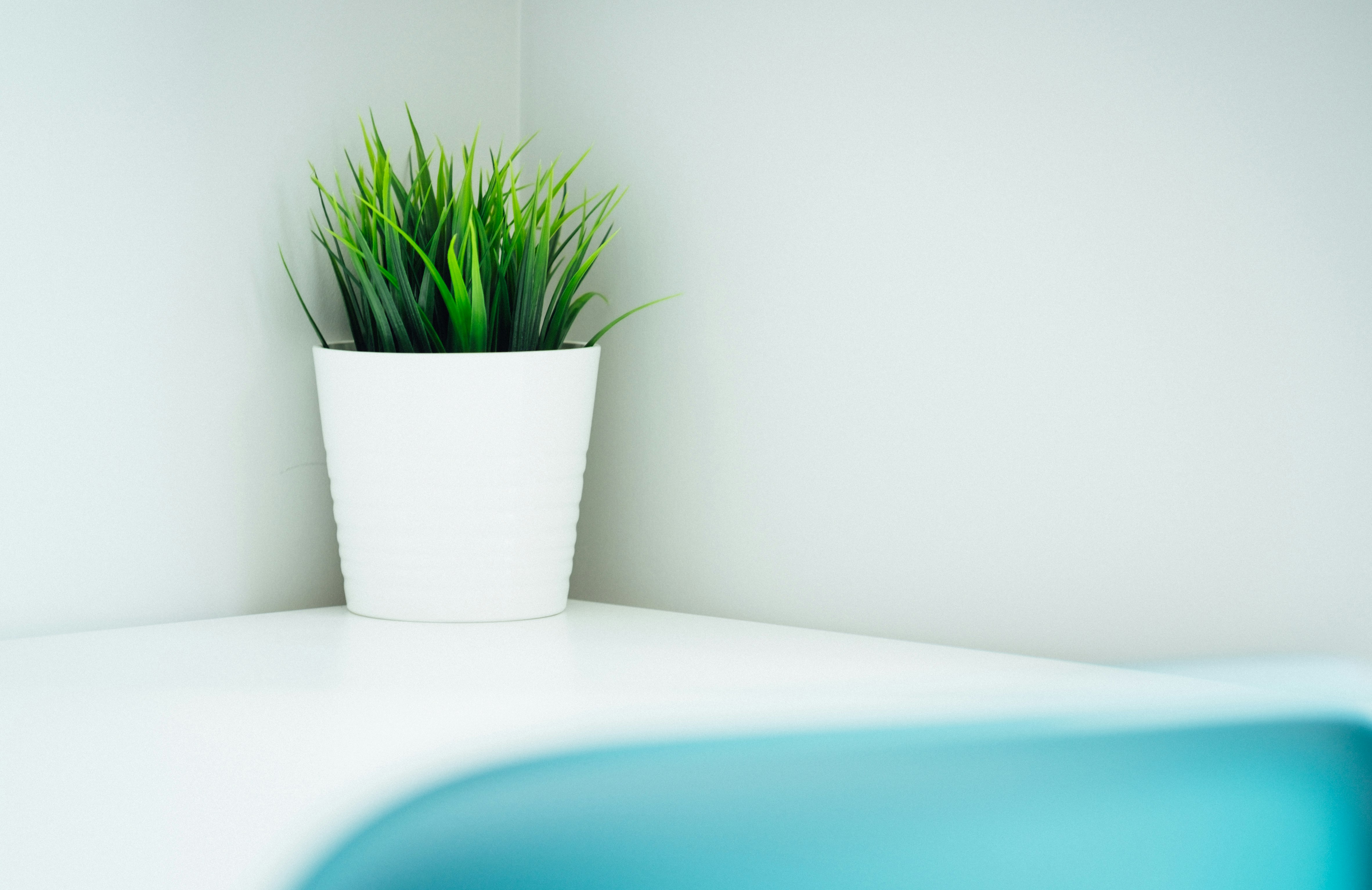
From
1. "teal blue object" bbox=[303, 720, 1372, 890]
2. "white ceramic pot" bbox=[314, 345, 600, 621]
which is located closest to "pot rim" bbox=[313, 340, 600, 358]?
"white ceramic pot" bbox=[314, 345, 600, 621]

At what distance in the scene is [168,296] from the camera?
0.84 meters

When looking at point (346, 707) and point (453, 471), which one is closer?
point (346, 707)

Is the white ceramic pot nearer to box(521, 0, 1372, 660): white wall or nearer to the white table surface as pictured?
the white table surface

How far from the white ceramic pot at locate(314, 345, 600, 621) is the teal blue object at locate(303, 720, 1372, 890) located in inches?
13.0

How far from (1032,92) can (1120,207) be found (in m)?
0.10

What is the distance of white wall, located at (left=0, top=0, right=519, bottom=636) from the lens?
2.55ft

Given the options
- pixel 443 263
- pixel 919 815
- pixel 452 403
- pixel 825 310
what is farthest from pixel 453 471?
pixel 919 815

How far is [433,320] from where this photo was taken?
88cm

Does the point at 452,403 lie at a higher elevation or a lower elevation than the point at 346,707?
higher

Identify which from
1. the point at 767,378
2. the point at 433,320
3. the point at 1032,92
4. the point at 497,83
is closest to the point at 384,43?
the point at 497,83

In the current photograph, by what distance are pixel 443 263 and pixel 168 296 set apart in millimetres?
205

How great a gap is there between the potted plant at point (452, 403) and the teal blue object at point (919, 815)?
333mm

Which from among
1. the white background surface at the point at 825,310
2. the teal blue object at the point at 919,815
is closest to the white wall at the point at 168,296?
the white background surface at the point at 825,310

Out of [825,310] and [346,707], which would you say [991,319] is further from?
[346,707]
